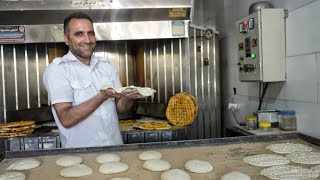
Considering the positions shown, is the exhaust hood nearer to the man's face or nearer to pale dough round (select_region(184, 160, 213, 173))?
the man's face

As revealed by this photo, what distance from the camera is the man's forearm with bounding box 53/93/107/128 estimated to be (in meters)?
1.83

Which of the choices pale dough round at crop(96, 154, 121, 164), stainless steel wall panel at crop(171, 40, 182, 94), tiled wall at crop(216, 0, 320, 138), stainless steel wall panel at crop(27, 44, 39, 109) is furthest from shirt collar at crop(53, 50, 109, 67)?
stainless steel wall panel at crop(27, 44, 39, 109)

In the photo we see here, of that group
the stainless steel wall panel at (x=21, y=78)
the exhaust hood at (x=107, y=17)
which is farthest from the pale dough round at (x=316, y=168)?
the stainless steel wall panel at (x=21, y=78)

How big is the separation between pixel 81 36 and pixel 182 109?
140cm

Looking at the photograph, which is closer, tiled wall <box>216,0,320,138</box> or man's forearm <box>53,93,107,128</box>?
man's forearm <box>53,93,107,128</box>

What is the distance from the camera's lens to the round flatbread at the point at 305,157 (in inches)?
63.1

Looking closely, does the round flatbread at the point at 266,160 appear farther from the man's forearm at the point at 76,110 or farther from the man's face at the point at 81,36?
the man's face at the point at 81,36

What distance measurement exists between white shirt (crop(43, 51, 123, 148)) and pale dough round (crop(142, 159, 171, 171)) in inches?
22.0

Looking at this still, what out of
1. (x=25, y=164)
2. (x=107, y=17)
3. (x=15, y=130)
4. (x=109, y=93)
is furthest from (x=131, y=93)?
(x=107, y=17)

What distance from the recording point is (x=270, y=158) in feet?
5.43

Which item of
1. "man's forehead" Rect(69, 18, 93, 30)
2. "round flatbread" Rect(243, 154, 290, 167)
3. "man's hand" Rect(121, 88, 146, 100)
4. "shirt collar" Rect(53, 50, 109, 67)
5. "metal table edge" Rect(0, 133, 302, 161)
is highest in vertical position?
"man's forehead" Rect(69, 18, 93, 30)

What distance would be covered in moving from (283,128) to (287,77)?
0.44m

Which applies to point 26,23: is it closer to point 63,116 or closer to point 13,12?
point 13,12

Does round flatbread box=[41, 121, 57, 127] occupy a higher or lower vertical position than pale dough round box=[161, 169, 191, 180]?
higher
